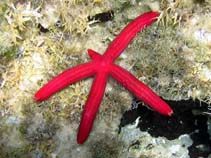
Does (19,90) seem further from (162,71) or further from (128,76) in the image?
(162,71)

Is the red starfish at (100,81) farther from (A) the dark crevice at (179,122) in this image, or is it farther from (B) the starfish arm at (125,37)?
(A) the dark crevice at (179,122)

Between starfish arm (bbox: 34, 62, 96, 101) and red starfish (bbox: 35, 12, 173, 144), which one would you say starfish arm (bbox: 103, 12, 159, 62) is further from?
starfish arm (bbox: 34, 62, 96, 101)

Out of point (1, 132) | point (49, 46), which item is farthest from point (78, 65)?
point (1, 132)

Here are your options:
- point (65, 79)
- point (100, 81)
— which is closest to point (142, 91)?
point (100, 81)

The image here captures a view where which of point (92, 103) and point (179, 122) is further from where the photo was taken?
point (179, 122)

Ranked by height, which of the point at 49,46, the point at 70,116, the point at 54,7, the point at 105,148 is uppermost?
the point at 54,7

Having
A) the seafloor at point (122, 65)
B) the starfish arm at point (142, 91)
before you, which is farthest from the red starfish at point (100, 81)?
the seafloor at point (122, 65)

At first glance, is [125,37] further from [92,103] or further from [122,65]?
[92,103]
